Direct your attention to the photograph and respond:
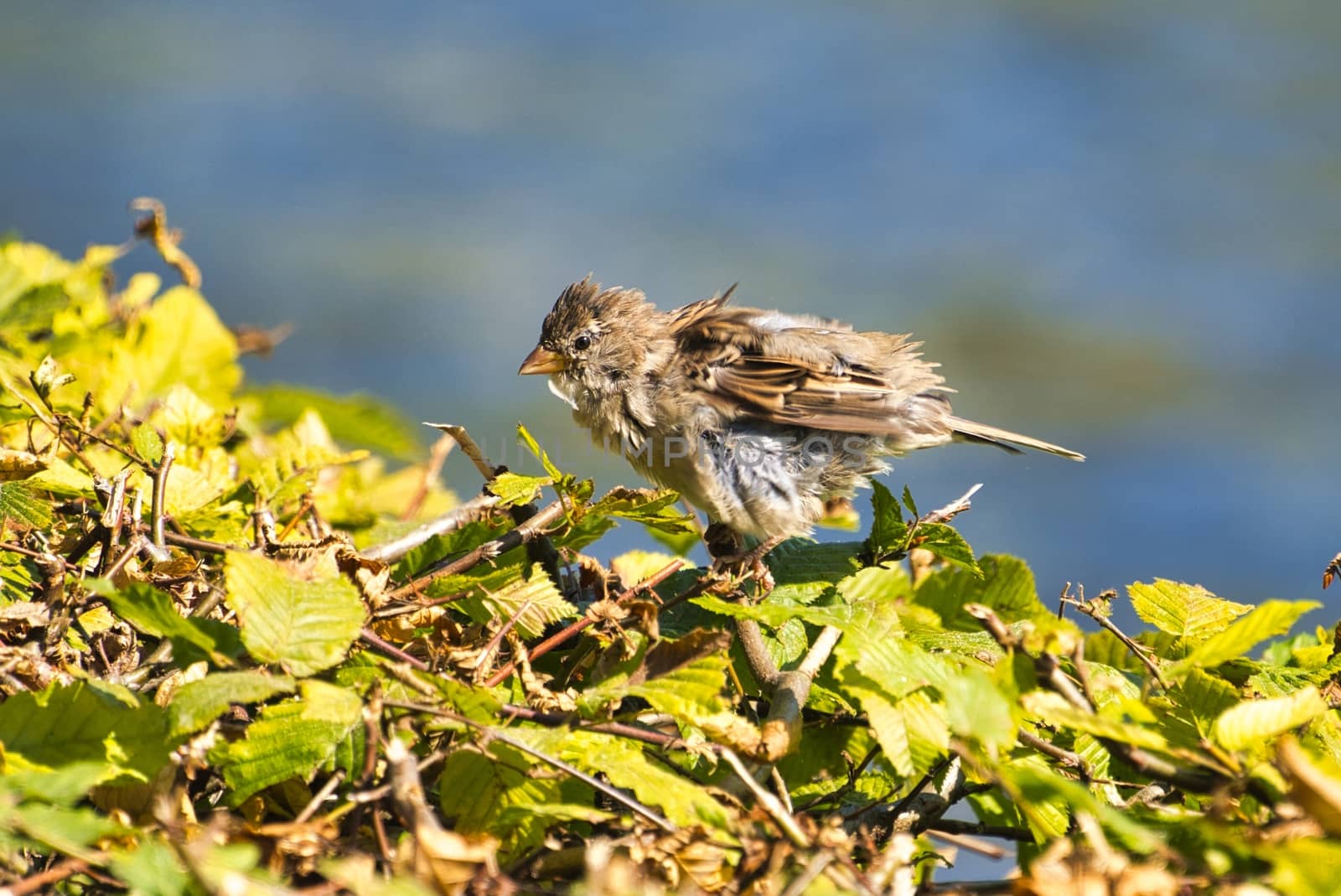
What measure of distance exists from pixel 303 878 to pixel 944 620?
0.94 m

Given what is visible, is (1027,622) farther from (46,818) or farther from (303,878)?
(46,818)

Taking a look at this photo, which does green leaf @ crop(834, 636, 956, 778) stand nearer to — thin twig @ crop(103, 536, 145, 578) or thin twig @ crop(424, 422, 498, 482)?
thin twig @ crop(424, 422, 498, 482)

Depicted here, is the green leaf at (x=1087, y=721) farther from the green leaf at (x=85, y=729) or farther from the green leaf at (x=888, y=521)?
the green leaf at (x=85, y=729)

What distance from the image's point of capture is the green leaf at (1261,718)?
1129 mm

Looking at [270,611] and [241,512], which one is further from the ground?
[241,512]

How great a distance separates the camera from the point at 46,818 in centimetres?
93

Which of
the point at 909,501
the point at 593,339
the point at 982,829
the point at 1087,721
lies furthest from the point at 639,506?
the point at 593,339

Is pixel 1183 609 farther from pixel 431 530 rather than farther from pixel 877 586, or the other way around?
pixel 431 530

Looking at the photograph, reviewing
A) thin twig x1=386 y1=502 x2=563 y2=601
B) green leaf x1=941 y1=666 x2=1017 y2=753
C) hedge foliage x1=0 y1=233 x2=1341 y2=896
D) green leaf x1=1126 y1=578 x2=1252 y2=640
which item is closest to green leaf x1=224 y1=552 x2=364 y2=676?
hedge foliage x1=0 y1=233 x2=1341 y2=896

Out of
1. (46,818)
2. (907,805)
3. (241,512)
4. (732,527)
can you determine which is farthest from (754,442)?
(46,818)

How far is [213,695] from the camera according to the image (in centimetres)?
107

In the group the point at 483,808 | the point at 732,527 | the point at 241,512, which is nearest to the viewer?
the point at 483,808

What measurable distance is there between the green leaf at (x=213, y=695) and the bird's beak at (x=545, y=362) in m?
2.01

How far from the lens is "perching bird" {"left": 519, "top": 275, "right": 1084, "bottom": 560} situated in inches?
101
